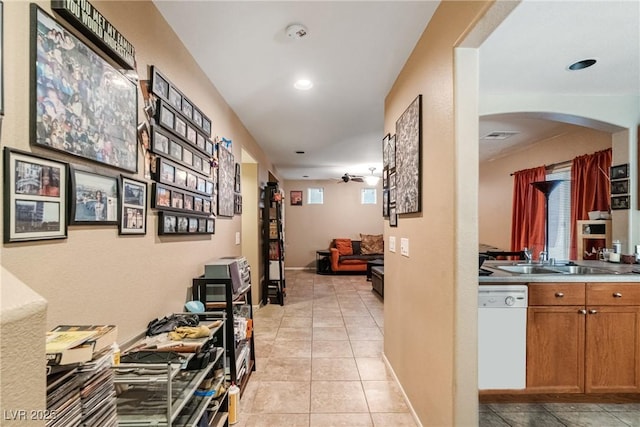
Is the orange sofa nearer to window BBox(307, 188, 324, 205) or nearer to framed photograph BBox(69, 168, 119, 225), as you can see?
window BBox(307, 188, 324, 205)

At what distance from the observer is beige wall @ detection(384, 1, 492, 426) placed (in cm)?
144

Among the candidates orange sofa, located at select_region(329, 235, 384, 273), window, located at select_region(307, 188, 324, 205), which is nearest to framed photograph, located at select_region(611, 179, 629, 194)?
orange sofa, located at select_region(329, 235, 384, 273)

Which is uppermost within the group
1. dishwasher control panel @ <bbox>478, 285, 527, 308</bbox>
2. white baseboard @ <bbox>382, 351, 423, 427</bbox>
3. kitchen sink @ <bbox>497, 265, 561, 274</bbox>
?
kitchen sink @ <bbox>497, 265, 561, 274</bbox>

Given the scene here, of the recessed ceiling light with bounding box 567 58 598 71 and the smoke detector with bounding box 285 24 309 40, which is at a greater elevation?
the recessed ceiling light with bounding box 567 58 598 71

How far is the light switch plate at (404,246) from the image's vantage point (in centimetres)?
217

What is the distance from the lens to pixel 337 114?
3338 millimetres

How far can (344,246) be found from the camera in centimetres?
811

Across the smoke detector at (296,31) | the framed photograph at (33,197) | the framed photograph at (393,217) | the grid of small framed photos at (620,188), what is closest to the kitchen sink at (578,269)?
the grid of small framed photos at (620,188)

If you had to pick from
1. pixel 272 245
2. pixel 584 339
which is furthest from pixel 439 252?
pixel 272 245

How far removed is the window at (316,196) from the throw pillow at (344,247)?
4.38 feet

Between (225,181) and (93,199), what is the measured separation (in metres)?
1.78

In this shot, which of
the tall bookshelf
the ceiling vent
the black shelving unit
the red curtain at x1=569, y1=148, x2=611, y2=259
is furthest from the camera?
the tall bookshelf

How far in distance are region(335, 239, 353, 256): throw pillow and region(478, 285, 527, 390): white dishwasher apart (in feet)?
19.5

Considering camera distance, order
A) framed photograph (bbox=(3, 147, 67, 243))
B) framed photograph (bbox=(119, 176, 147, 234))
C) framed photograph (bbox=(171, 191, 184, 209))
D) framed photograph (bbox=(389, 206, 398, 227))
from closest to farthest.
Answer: framed photograph (bbox=(3, 147, 67, 243)), framed photograph (bbox=(119, 176, 147, 234)), framed photograph (bbox=(171, 191, 184, 209)), framed photograph (bbox=(389, 206, 398, 227))
